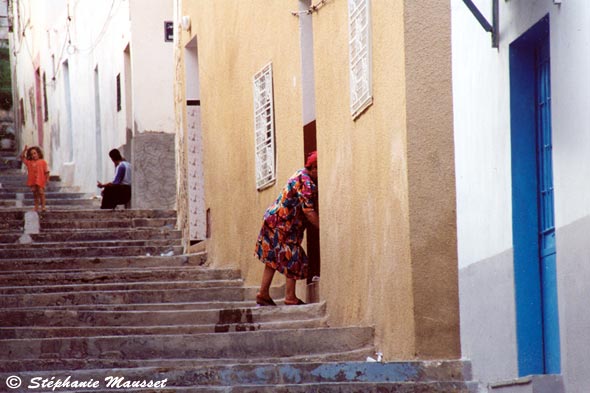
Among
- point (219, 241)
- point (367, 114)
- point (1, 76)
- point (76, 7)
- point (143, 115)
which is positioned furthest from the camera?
Answer: point (1, 76)

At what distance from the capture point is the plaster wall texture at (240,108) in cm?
1444

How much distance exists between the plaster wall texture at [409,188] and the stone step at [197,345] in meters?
0.30

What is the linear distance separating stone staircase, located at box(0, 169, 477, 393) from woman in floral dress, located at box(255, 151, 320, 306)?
46 cm

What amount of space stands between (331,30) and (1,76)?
29102mm

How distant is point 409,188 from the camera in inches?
388

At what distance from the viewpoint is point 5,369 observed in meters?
10.4

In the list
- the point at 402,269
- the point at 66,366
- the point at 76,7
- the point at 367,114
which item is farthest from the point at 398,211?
the point at 76,7

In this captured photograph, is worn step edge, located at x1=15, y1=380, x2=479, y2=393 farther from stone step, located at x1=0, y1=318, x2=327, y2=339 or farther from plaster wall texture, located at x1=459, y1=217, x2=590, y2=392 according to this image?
stone step, located at x1=0, y1=318, x2=327, y2=339

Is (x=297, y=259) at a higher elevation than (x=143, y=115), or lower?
lower

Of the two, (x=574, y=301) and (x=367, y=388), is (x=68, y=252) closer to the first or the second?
(x=367, y=388)

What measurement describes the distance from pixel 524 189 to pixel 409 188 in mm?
1698

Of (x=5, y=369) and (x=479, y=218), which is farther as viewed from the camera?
(x=5, y=369)

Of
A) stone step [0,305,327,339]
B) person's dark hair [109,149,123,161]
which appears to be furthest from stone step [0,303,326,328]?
person's dark hair [109,149,123,161]

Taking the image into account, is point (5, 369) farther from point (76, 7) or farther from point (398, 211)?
point (76, 7)
